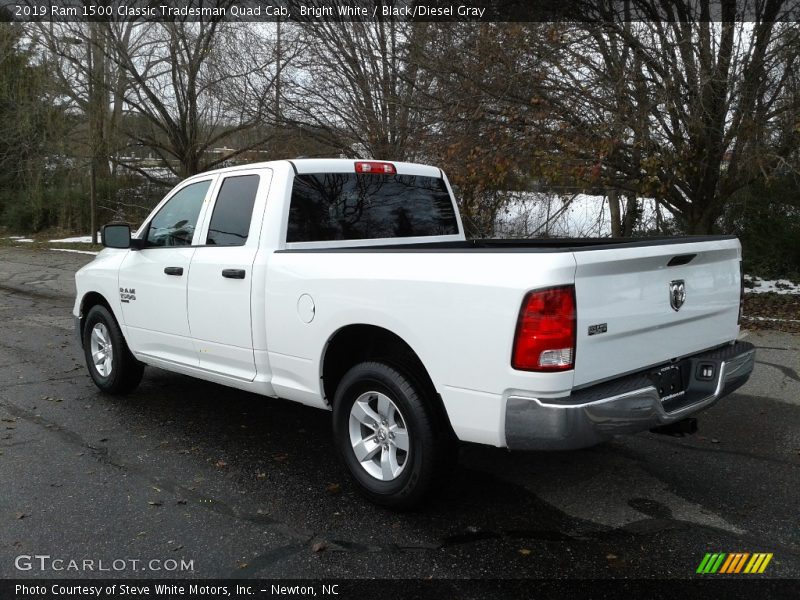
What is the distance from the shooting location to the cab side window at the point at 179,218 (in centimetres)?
524

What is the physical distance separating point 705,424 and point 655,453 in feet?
2.86

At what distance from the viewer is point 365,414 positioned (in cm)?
396

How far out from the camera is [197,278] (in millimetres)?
4914

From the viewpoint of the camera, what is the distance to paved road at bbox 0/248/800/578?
3.37 metres

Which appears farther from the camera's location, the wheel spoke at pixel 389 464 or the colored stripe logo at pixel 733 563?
the wheel spoke at pixel 389 464

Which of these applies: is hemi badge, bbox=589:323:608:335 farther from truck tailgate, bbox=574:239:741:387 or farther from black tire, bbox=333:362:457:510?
black tire, bbox=333:362:457:510

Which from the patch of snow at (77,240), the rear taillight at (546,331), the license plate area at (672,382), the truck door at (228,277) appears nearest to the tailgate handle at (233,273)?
the truck door at (228,277)

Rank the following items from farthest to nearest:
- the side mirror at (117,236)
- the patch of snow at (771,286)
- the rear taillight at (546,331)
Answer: the patch of snow at (771,286)
the side mirror at (117,236)
the rear taillight at (546,331)

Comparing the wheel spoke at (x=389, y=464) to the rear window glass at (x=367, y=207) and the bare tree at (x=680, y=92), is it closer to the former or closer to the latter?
the rear window glass at (x=367, y=207)

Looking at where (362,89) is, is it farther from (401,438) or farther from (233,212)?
(401,438)

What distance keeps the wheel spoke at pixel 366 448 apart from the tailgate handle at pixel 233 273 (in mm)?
1332

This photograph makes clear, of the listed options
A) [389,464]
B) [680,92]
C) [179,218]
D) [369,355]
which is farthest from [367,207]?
[680,92]

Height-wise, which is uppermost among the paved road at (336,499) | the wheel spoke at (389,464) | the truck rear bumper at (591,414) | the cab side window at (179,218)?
the cab side window at (179,218)

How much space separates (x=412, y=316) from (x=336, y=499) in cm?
121
